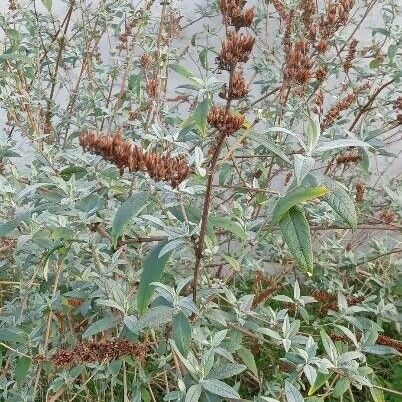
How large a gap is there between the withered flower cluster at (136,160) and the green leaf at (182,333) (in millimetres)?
408

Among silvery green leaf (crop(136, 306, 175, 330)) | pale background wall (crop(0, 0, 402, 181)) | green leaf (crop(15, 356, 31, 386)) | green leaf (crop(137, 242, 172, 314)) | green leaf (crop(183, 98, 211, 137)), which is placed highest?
pale background wall (crop(0, 0, 402, 181))

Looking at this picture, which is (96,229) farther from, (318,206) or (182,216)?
(318,206)

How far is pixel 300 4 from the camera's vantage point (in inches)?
102

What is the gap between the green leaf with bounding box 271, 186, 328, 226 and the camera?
1138 millimetres

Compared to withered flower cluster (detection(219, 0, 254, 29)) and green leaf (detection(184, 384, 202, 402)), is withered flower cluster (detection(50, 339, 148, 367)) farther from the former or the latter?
withered flower cluster (detection(219, 0, 254, 29))

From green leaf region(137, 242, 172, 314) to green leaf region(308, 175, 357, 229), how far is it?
1.11 ft

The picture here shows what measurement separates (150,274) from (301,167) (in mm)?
369

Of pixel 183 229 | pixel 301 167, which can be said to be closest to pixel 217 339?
pixel 183 229

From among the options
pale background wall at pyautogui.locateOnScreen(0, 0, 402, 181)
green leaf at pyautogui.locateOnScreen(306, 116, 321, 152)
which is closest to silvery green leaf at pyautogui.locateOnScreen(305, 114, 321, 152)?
green leaf at pyautogui.locateOnScreen(306, 116, 321, 152)

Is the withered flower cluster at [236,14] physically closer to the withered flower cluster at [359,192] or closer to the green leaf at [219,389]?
the green leaf at [219,389]

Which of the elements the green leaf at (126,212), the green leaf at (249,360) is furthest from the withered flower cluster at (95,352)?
the green leaf at (249,360)

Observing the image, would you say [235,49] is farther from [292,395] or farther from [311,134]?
[292,395]

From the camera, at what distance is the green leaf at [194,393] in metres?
1.43

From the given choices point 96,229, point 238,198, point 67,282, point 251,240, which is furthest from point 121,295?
point 238,198
